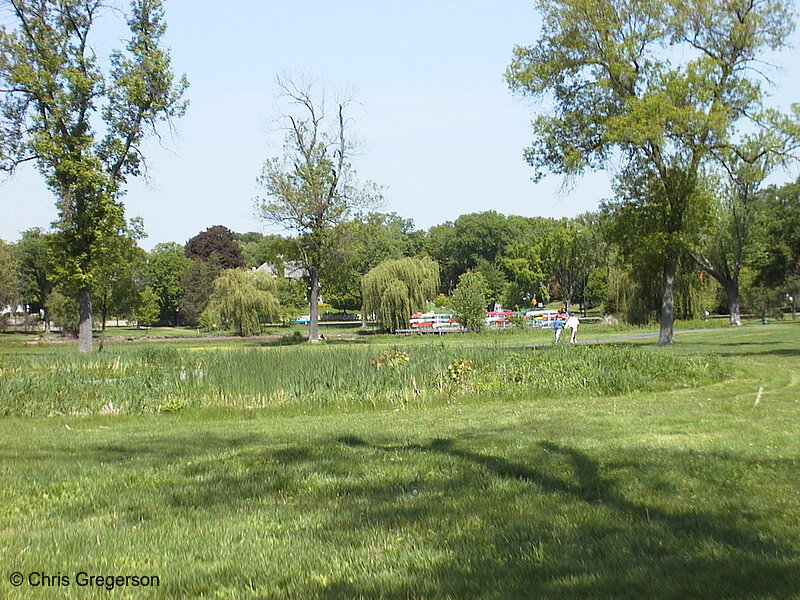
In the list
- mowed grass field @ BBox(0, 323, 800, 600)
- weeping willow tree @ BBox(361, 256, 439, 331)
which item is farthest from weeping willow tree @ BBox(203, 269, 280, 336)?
mowed grass field @ BBox(0, 323, 800, 600)

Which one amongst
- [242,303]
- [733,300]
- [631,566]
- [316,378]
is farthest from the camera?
[242,303]

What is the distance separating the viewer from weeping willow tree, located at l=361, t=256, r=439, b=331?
53938mm

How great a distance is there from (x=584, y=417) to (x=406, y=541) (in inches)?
282

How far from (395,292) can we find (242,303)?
1147 centimetres

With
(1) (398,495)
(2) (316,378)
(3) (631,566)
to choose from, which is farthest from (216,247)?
(3) (631,566)

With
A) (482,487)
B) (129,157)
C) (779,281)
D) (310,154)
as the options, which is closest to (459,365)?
(482,487)

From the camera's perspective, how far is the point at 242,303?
181ft

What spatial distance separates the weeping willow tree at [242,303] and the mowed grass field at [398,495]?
40689 millimetres

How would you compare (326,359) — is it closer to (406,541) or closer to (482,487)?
(482,487)

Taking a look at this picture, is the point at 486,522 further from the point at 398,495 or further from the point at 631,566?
the point at 631,566

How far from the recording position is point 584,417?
38.0 ft

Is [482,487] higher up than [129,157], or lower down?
lower down

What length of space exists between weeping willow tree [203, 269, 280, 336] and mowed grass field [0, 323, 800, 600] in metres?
40.7

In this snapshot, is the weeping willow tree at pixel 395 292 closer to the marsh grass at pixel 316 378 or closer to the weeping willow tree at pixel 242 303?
the weeping willow tree at pixel 242 303
